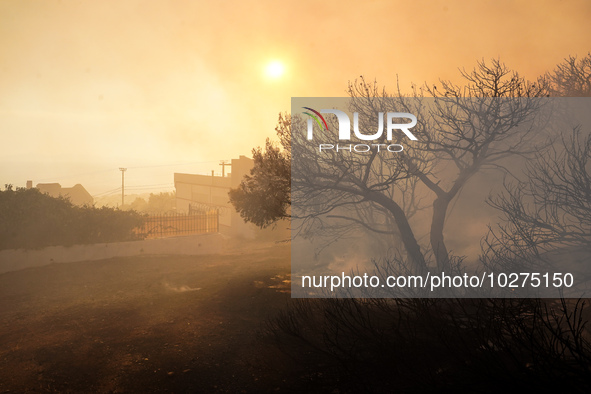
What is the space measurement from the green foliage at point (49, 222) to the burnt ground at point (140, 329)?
1324 millimetres

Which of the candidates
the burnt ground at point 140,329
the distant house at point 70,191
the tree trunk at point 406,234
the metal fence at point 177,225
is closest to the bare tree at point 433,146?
the tree trunk at point 406,234

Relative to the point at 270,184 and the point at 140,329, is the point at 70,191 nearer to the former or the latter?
the point at 270,184

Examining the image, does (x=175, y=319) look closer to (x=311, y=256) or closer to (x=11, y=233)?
(x=11, y=233)

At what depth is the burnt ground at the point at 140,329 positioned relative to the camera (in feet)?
24.2

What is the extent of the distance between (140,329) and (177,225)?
12.5 m

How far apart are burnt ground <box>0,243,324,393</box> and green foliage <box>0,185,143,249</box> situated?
1.32m

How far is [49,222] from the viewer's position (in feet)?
58.1

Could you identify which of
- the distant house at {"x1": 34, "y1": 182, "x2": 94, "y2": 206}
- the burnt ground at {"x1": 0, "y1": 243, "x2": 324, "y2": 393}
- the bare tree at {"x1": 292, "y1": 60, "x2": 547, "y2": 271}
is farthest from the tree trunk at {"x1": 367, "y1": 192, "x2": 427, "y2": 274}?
the distant house at {"x1": 34, "y1": 182, "x2": 94, "y2": 206}

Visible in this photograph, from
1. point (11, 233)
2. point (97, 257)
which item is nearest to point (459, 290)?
point (97, 257)

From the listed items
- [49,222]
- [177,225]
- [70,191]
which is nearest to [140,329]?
[49,222]

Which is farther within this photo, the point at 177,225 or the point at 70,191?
the point at 70,191

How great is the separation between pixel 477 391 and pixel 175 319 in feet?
27.5
